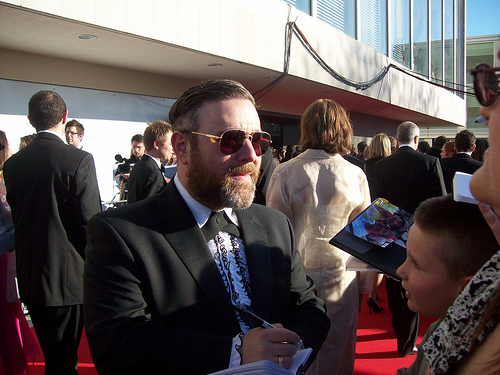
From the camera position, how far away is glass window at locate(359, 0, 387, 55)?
13.0m

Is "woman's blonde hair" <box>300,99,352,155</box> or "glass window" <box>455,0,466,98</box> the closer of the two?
"woman's blonde hair" <box>300,99,352,155</box>

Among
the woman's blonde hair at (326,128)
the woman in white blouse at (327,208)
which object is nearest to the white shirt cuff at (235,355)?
the woman in white blouse at (327,208)

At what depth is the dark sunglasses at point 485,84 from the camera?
838mm

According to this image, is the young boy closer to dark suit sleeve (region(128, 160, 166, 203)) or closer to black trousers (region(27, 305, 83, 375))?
black trousers (region(27, 305, 83, 375))

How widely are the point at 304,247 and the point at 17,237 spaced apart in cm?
212

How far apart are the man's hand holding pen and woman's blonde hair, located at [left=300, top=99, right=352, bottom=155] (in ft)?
6.39

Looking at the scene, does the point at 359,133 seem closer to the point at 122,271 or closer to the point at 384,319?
the point at 384,319

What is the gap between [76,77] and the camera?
7312 millimetres

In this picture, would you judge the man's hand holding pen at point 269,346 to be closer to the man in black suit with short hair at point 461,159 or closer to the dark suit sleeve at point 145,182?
the dark suit sleeve at point 145,182

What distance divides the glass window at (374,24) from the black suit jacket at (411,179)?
868 cm

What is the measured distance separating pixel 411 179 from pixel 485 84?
430 cm

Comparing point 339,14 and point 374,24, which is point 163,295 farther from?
point 374,24

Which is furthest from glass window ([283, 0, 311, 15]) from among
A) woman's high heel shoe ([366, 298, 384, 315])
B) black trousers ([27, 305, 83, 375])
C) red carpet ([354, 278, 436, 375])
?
black trousers ([27, 305, 83, 375])

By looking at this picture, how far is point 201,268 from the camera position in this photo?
1462mm
